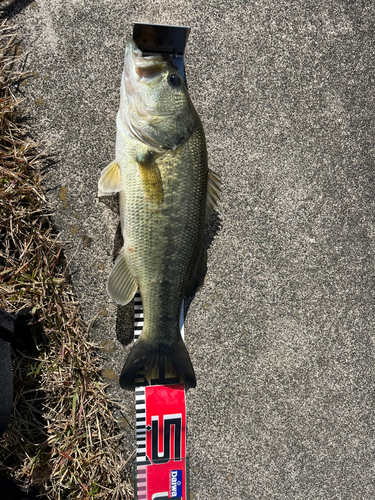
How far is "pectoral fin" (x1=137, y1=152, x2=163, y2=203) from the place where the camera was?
1.66 metres

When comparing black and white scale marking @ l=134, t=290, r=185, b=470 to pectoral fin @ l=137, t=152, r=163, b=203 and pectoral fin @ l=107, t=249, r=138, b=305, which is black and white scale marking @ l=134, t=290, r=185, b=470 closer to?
pectoral fin @ l=107, t=249, r=138, b=305

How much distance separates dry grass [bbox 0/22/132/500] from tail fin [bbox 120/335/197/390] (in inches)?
15.0

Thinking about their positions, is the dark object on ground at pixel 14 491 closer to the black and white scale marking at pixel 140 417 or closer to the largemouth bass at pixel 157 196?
the black and white scale marking at pixel 140 417

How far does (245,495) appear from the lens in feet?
7.59

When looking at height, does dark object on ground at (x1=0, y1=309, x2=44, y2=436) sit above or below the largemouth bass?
below

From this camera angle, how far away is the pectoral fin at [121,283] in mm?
1871

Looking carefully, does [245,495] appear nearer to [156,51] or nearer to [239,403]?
[239,403]

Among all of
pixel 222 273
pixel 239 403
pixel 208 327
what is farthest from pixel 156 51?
pixel 239 403

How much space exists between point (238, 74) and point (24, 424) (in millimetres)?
2511

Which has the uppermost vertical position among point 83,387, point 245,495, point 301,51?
point 301,51

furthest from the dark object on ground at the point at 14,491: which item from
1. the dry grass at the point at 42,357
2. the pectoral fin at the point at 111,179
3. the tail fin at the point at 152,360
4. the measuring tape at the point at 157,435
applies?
the pectoral fin at the point at 111,179

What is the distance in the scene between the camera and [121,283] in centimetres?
188

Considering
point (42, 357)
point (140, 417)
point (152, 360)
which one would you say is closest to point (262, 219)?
point (152, 360)

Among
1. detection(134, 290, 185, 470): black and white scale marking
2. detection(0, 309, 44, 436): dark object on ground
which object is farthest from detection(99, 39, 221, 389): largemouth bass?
detection(0, 309, 44, 436): dark object on ground
